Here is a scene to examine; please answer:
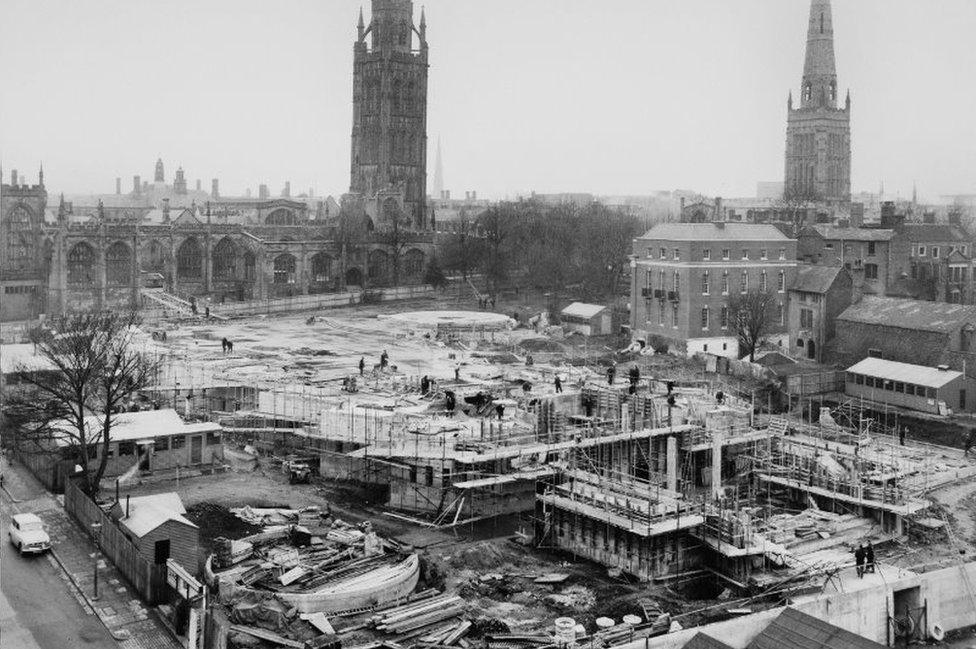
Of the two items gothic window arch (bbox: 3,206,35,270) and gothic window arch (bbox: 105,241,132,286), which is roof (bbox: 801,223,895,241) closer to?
gothic window arch (bbox: 105,241,132,286)

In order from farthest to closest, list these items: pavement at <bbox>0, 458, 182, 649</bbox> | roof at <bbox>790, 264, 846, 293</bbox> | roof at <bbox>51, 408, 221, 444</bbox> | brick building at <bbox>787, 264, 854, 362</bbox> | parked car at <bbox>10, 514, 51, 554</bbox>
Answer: roof at <bbox>790, 264, 846, 293</bbox> < brick building at <bbox>787, 264, 854, 362</bbox> < roof at <bbox>51, 408, 221, 444</bbox> < parked car at <bbox>10, 514, 51, 554</bbox> < pavement at <bbox>0, 458, 182, 649</bbox>

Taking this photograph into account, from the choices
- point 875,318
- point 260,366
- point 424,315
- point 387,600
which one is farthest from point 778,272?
point 387,600

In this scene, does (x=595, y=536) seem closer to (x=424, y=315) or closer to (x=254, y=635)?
(x=254, y=635)

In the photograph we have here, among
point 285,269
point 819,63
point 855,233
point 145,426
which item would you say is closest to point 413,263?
point 285,269

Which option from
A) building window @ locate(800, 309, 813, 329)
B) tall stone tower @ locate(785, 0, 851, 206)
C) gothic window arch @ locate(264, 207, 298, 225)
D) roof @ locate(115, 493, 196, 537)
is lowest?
roof @ locate(115, 493, 196, 537)

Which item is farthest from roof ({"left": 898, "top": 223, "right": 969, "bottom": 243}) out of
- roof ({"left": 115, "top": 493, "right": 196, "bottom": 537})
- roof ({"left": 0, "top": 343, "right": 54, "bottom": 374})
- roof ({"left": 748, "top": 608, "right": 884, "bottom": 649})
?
roof ({"left": 115, "top": 493, "right": 196, "bottom": 537})

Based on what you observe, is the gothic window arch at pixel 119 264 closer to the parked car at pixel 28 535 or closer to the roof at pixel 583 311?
the roof at pixel 583 311
